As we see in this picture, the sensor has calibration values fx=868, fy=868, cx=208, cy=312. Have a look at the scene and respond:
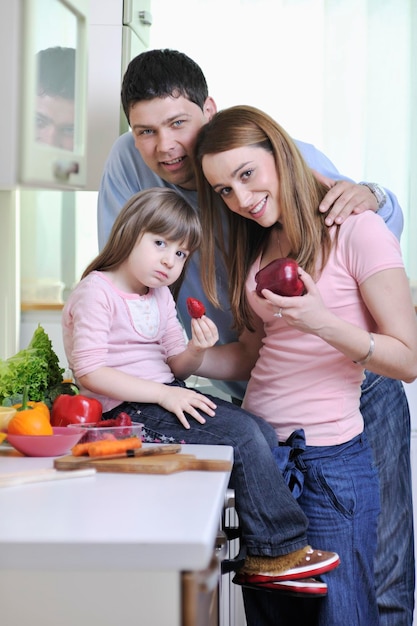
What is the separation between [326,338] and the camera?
161cm

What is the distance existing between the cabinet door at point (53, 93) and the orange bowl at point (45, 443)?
1.26 feet

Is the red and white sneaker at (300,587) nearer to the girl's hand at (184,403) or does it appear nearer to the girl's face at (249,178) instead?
the girl's hand at (184,403)

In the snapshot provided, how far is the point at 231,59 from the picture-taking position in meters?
3.12

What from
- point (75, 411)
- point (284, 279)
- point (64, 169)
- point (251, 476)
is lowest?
point (251, 476)

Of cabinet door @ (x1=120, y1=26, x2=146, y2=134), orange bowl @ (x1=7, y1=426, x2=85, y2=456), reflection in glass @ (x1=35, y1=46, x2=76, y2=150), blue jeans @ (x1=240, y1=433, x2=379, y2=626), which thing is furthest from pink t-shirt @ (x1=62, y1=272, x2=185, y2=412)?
cabinet door @ (x1=120, y1=26, x2=146, y2=134)

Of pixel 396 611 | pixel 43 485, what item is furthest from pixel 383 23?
pixel 43 485

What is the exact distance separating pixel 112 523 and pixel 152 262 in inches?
29.1

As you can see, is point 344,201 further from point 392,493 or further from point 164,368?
point 392,493

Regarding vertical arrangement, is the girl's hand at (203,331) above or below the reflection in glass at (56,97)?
below

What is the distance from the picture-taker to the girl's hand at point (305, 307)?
5.13 ft

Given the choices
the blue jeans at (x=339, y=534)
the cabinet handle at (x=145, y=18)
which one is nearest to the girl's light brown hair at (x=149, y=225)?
the blue jeans at (x=339, y=534)

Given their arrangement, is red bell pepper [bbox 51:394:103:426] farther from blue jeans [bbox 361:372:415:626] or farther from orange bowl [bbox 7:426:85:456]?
blue jeans [bbox 361:372:415:626]

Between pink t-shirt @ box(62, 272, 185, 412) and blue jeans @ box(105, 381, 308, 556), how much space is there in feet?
0.32

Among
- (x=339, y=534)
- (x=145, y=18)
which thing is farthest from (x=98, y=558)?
(x=145, y=18)
